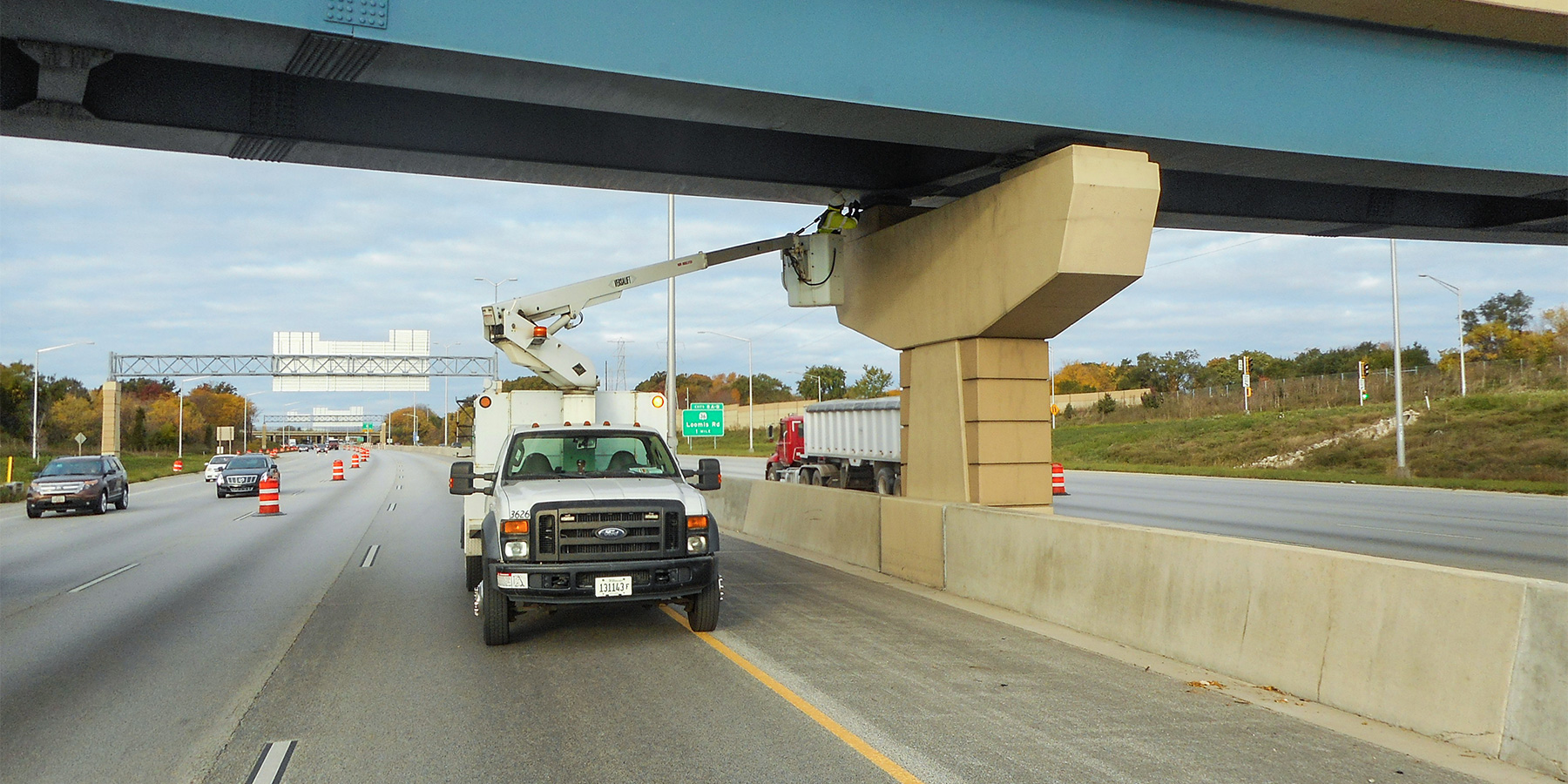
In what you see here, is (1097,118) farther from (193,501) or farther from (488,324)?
(193,501)

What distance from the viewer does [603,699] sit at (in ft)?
24.1

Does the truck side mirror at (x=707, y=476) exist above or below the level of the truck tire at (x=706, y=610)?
above

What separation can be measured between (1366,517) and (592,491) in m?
19.3

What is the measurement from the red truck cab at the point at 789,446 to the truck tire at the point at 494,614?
28425 millimetres

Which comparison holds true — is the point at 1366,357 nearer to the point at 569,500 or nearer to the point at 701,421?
the point at 701,421

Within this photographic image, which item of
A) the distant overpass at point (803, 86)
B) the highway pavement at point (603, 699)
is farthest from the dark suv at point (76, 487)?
the distant overpass at point (803, 86)

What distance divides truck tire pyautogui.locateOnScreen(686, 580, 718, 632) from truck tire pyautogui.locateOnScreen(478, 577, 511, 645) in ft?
5.33

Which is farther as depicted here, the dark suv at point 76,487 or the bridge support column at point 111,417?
the bridge support column at point 111,417

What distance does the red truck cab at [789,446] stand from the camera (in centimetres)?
3803

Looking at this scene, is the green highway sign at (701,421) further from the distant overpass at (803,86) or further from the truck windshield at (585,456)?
the truck windshield at (585,456)

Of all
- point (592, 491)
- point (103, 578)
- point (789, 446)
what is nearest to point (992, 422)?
point (592, 491)

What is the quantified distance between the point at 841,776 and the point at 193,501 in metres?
34.2

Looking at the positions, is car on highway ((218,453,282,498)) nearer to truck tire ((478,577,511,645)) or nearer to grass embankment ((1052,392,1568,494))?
truck tire ((478,577,511,645))

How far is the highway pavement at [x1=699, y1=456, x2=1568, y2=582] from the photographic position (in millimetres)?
16500
